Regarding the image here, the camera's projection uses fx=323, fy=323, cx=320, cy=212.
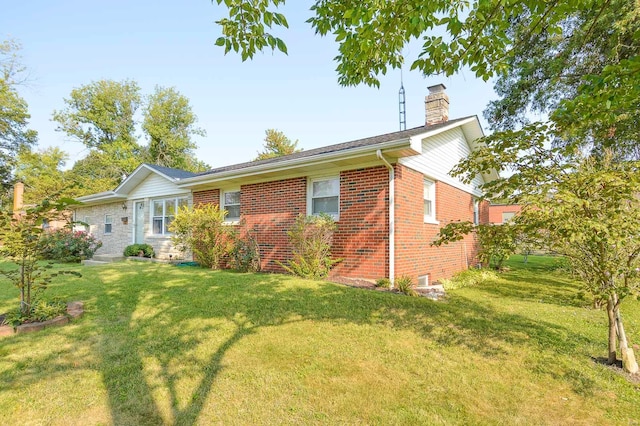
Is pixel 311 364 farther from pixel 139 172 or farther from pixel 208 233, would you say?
pixel 139 172

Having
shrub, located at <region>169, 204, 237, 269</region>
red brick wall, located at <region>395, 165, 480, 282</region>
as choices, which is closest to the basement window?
red brick wall, located at <region>395, 165, 480, 282</region>

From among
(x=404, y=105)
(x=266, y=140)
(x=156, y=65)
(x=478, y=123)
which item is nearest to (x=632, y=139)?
(x=478, y=123)

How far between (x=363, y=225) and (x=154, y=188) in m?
10.5

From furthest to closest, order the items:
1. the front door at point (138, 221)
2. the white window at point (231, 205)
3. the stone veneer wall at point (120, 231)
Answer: the front door at point (138, 221) < the stone veneer wall at point (120, 231) < the white window at point (231, 205)

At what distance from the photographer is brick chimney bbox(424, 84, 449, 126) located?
36.0 ft

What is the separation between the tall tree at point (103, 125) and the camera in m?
32.9

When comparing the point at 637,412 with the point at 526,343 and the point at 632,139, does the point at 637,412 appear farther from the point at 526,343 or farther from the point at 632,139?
the point at 632,139

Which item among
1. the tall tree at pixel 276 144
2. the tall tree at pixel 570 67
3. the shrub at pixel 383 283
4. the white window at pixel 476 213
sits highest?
the tall tree at pixel 276 144

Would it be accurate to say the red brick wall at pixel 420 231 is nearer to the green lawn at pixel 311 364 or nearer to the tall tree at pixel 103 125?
the green lawn at pixel 311 364

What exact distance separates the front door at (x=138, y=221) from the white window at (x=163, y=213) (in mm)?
941

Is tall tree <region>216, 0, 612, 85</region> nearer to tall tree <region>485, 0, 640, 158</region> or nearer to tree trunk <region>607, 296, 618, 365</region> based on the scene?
tall tree <region>485, 0, 640, 158</region>

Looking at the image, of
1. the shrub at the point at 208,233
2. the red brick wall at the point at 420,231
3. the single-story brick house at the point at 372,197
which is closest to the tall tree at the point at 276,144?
the single-story brick house at the point at 372,197

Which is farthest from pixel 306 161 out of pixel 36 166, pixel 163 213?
pixel 36 166

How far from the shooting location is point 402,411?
257 centimetres
